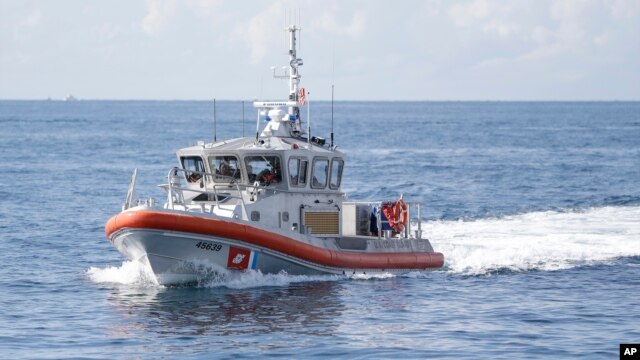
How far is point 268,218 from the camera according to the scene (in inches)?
975

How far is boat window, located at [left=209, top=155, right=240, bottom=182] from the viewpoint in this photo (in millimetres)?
25344

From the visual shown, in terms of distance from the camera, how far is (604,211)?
133 feet

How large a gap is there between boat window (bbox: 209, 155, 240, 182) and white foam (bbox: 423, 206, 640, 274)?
6.04 metres

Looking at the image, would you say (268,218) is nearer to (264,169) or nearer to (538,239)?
(264,169)

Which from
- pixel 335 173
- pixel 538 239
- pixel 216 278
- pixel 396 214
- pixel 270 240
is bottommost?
pixel 538 239

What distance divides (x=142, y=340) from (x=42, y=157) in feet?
166

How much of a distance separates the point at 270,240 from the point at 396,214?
3.99 meters

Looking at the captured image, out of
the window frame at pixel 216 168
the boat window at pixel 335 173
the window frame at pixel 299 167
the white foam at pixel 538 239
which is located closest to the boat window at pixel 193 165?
the window frame at pixel 216 168

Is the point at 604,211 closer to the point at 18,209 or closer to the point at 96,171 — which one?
the point at 18,209

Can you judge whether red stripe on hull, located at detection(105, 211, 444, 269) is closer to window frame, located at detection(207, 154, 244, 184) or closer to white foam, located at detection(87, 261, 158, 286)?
white foam, located at detection(87, 261, 158, 286)

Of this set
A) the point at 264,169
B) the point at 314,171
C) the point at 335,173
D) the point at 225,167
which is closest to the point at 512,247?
the point at 335,173

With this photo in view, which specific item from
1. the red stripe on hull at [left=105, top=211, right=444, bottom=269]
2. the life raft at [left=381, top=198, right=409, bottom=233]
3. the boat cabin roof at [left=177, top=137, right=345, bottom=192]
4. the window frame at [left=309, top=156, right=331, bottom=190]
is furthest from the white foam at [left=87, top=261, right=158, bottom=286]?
the life raft at [left=381, top=198, right=409, bottom=233]

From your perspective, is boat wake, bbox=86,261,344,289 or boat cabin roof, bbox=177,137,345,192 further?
boat cabin roof, bbox=177,137,345,192

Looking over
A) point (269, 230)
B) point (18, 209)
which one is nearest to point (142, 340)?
point (269, 230)
